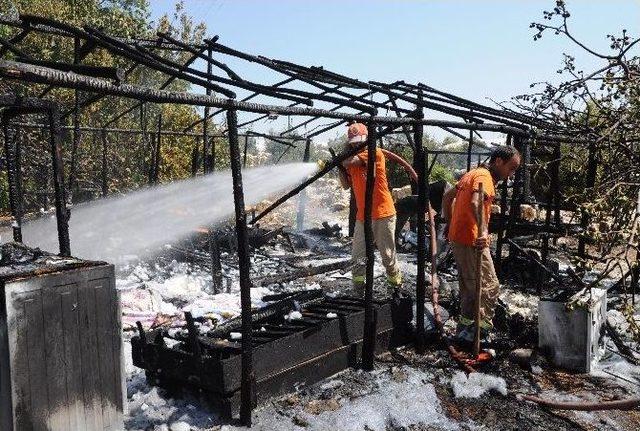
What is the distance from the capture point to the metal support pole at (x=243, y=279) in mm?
3832

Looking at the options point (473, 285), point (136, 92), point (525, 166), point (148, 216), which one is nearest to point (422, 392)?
point (473, 285)

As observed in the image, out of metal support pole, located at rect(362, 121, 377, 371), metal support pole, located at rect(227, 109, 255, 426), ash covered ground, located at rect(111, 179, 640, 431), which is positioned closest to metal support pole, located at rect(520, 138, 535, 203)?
ash covered ground, located at rect(111, 179, 640, 431)

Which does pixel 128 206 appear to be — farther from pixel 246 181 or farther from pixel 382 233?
pixel 382 233

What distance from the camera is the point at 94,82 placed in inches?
109

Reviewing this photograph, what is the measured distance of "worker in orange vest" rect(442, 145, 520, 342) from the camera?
18.3 ft

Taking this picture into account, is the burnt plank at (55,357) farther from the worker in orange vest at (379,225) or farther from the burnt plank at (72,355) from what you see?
the worker in orange vest at (379,225)

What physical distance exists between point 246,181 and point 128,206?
3.93 m

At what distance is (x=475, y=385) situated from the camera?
4738 millimetres

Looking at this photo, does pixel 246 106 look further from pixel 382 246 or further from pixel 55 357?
pixel 382 246

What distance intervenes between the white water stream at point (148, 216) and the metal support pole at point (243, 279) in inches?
253

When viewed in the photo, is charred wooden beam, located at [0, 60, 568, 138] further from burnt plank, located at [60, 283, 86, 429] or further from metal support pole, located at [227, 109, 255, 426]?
burnt plank, located at [60, 283, 86, 429]

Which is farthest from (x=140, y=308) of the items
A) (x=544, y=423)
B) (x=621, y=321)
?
(x=621, y=321)

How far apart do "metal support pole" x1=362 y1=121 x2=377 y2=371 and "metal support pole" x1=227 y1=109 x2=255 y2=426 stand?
1.43m

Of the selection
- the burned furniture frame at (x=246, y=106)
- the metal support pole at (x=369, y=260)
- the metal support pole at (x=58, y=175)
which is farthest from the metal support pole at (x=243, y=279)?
the metal support pole at (x=58, y=175)
